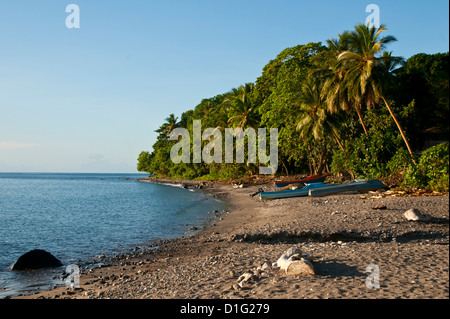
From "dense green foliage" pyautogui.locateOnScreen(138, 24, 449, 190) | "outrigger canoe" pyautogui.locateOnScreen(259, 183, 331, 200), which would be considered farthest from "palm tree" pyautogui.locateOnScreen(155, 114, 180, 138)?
"outrigger canoe" pyautogui.locateOnScreen(259, 183, 331, 200)

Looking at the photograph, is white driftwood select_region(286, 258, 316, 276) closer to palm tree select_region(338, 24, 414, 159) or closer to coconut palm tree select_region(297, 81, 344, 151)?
palm tree select_region(338, 24, 414, 159)

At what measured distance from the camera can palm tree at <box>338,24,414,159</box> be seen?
1930 cm

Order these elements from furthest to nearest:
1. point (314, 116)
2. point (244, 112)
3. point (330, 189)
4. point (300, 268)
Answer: point (244, 112) → point (314, 116) → point (330, 189) → point (300, 268)

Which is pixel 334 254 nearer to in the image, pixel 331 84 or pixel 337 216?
pixel 337 216

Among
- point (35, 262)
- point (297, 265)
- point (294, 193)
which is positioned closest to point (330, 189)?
point (294, 193)

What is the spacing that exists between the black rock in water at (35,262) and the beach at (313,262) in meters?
1.58

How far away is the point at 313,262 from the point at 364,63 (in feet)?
58.1

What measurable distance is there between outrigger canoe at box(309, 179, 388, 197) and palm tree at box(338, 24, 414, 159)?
17.7ft

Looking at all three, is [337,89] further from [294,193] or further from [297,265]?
[297,265]

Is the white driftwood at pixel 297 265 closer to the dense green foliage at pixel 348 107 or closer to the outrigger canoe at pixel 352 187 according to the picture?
the dense green foliage at pixel 348 107

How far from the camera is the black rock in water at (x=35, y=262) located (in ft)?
34.4

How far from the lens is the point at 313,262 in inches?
233
